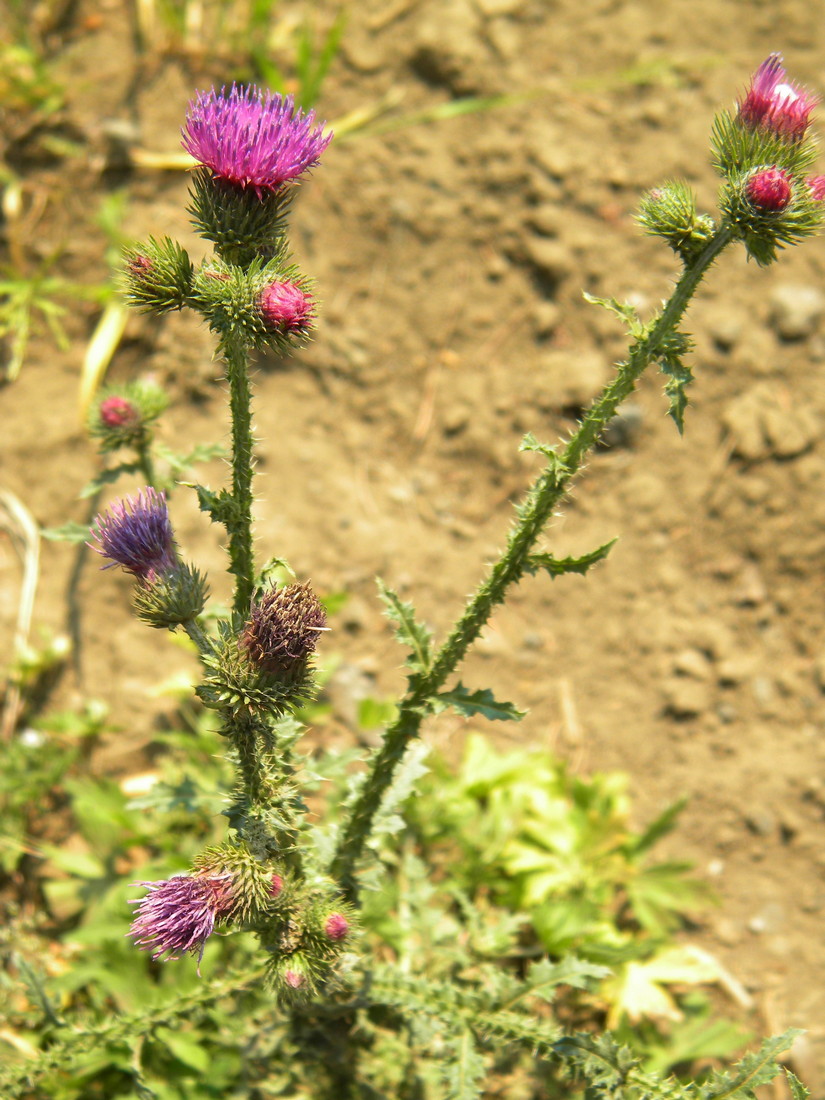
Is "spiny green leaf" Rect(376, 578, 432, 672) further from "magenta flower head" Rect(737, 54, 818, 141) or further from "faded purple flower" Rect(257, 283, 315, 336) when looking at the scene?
"magenta flower head" Rect(737, 54, 818, 141)

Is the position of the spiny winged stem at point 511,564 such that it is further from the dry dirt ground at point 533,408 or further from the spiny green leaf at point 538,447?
the dry dirt ground at point 533,408

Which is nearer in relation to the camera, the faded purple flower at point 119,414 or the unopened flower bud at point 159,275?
the unopened flower bud at point 159,275

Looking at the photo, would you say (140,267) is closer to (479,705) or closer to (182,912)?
(479,705)

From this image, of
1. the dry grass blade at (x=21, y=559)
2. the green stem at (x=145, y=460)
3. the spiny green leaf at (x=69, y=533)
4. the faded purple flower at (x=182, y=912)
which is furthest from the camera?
the dry grass blade at (x=21, y=559)

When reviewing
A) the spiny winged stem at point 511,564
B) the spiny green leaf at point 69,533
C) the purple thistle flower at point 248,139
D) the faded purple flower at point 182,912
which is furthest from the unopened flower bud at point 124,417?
the faded purple flower at point 182,912

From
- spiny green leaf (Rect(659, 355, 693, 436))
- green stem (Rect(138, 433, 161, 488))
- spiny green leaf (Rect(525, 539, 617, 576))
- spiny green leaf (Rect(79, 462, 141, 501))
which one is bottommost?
spiny green leaf (Rect(79, 462, 141, 501))

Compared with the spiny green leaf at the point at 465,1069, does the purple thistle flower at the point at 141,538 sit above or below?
above

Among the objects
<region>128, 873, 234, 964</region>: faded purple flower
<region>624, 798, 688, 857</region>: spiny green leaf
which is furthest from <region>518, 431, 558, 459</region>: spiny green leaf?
<region>624, 798, 688, 857</region>: spiny green leaf
